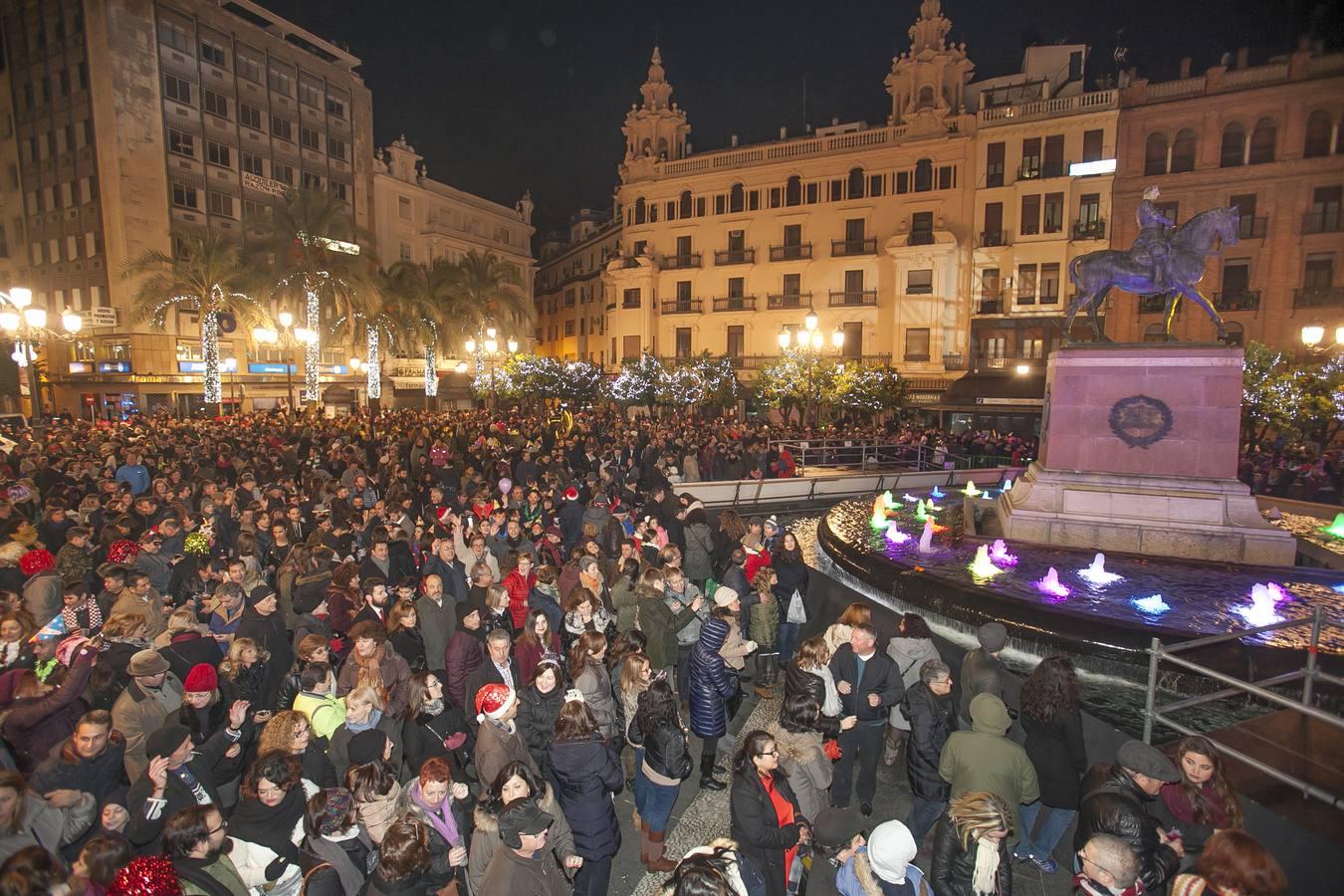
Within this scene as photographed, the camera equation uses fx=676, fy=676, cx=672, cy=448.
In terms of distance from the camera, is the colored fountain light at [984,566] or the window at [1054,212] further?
the window at [1054,212]

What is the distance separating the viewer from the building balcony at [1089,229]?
115 ft

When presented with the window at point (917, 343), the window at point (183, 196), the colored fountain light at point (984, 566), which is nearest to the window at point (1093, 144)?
the window at point (917, 343)

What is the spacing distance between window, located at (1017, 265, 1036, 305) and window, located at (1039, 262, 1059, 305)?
0.38m

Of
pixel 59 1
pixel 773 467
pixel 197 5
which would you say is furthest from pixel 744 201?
pixel 59 1

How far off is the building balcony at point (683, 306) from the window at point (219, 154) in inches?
1171

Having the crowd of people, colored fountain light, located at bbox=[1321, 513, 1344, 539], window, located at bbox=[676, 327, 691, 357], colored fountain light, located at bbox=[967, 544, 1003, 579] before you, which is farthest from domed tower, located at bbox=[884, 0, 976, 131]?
the crowd of people

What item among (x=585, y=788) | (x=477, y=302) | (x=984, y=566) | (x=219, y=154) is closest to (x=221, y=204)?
(x=219, y=154)

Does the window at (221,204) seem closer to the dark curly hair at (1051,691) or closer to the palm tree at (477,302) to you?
the palm tree at (477,302)

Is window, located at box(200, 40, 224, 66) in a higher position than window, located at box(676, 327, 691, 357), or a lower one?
higher

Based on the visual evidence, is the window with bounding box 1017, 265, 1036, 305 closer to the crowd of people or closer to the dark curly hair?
the crowd of people

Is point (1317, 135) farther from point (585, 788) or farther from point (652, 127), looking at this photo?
point (585, 788)

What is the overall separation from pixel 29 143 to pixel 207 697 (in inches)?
2249

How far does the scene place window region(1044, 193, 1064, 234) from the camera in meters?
35.8

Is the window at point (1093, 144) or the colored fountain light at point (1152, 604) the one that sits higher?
the window at point (1093, 144)
